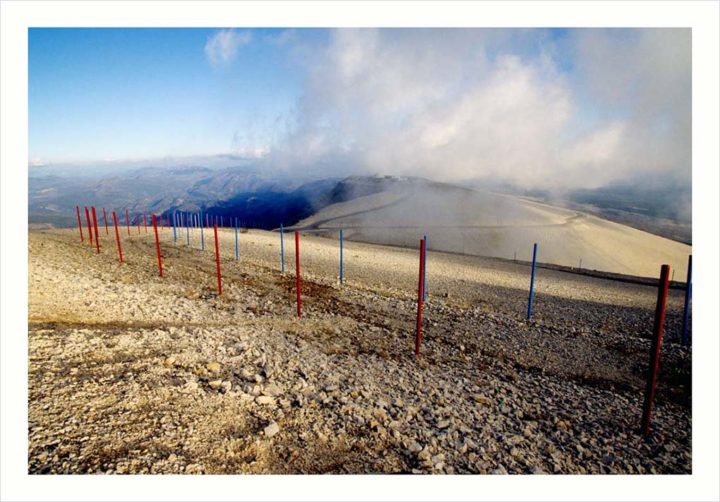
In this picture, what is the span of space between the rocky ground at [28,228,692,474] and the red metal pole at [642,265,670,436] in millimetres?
294

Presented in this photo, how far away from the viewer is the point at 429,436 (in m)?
4.47

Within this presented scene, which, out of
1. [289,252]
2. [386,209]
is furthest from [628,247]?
[289,252]

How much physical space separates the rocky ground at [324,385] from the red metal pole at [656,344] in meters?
0.29

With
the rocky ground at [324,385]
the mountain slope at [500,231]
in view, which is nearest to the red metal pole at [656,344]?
the rocky ground at [324,385]

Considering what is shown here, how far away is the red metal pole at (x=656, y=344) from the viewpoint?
434 centimetres

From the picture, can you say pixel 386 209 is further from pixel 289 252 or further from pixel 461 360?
pixel 461 360

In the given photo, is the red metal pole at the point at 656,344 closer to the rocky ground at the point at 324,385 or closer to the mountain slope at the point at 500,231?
the rocky ground at the point at 324,385

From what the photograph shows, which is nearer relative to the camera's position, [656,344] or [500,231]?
[656,344]

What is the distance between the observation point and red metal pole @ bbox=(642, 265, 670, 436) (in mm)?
4340

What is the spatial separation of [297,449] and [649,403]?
13.9 ft

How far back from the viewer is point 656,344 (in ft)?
15.0

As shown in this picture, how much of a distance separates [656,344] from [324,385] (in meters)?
4.13

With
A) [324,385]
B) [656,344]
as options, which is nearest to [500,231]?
[656,344]

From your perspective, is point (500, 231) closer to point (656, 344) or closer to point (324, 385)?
point (656, 344)
